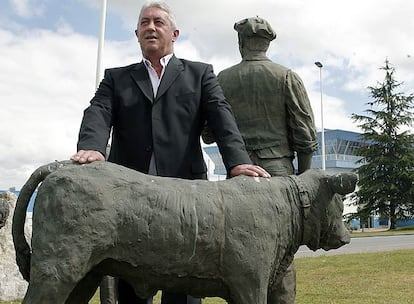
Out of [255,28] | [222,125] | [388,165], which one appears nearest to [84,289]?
[222,125]

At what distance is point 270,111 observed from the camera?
4.93 metres

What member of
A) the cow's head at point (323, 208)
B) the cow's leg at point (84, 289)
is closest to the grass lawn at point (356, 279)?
the cow's head at point (323, 208)

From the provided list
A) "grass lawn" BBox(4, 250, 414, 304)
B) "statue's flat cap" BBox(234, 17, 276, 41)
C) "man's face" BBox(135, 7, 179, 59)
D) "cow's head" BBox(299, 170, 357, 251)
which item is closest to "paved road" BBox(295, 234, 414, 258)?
"grass lawn" BBox(4, 250, 414, 304)

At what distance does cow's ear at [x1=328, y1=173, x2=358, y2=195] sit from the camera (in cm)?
334

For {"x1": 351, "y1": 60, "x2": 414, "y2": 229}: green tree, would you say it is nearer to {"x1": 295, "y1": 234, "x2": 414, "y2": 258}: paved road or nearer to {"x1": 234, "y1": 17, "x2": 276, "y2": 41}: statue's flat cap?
{"x1": 295, "y1": 234, "x2": 414, "y2": 258}: paved road

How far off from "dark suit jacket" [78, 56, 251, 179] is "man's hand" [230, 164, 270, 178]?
77mm

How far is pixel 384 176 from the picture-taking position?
3912 centimetres

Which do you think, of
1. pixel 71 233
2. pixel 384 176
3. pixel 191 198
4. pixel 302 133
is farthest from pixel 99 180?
pixel 384 176

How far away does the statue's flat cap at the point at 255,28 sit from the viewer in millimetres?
4988

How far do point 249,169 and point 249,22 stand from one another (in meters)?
1.99

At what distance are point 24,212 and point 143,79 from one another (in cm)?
125

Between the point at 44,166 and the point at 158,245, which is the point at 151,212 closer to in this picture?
the point at 158,245

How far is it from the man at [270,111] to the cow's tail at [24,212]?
2.03m

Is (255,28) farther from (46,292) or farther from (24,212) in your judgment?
(46,292)
